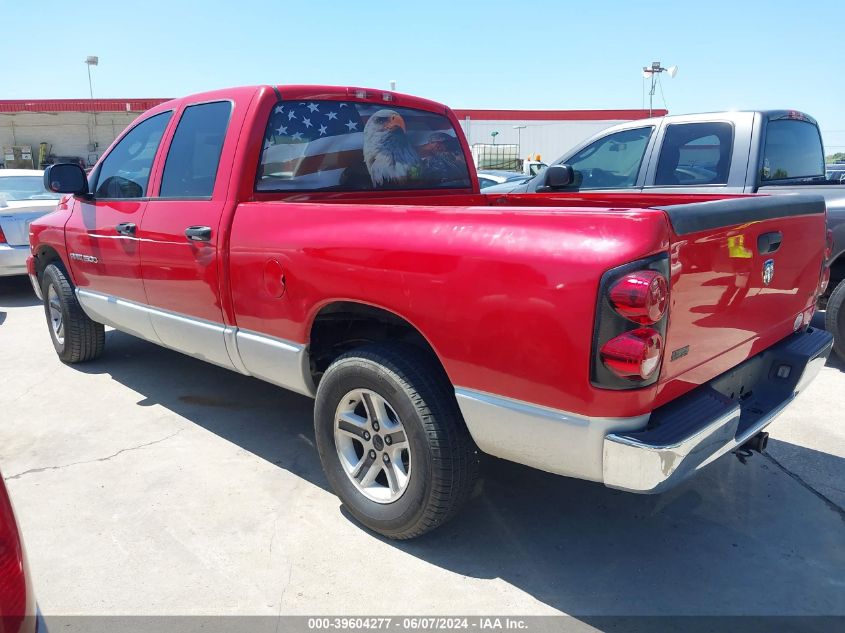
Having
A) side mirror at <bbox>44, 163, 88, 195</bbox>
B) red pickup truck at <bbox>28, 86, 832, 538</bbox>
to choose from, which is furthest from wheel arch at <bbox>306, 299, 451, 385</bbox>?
side mirror at <bbox>44, 163, 88, 195</bbox>

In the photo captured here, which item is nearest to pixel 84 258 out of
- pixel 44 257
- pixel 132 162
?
pixel 132 162

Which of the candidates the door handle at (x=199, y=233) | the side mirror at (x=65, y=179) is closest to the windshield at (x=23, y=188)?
the side mirror at (x=65, y=179)

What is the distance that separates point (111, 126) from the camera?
3431cm

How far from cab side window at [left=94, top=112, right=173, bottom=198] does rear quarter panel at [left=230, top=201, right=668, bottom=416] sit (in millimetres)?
1701

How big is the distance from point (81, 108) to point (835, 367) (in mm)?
35987

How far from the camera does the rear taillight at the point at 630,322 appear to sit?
2008 millimetres

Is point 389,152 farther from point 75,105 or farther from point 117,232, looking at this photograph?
point 75,105

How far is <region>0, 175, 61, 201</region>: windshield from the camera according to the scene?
9.25 m

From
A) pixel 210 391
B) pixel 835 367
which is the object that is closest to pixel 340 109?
pixel 210 391

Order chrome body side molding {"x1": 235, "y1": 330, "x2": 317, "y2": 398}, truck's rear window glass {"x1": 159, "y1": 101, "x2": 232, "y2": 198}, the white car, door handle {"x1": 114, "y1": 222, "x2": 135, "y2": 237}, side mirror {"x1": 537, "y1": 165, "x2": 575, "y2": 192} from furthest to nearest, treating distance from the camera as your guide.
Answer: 1. the white car
2. side mirror {"x1": 537, "y1": 165, "x2": 575, "y2": 192}
3. door handle {"x1": 114, "y1": 222, "x2": 135, "y2": 237}
4. truck's rear window glass {"x1": 159, "y1": 101, "x2": 232, "y2": 198}
5. chrome body side molding {"x1": 235, "y1": 330, "x2": 317, "y2": 398}

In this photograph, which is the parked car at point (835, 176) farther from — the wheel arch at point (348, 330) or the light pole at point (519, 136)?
the light pole at point (519, 136)

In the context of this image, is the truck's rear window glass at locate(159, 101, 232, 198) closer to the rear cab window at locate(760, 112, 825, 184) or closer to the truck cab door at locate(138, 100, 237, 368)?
the truck cab door at locate(138, 100, 237, 368)

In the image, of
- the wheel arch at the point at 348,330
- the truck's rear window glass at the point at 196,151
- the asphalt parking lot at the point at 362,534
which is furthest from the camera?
the truck's rear window glass at the point at 196,151

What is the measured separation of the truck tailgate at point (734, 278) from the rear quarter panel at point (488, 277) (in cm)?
19
